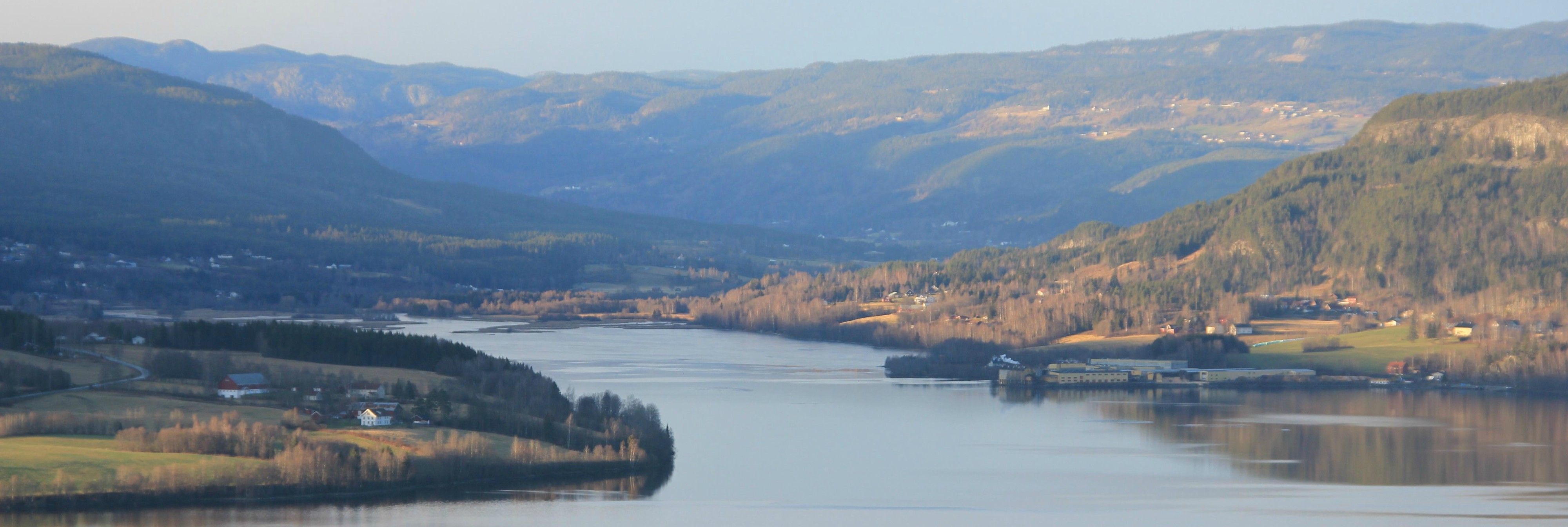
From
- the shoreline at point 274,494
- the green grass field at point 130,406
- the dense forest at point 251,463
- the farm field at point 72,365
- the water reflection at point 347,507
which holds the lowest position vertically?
the water reflection at point 347,507

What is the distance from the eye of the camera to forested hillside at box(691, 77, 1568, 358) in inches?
4380

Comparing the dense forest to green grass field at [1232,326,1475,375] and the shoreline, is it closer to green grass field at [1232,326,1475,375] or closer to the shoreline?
the shoreline

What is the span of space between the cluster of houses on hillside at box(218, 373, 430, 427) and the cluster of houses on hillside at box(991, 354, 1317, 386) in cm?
3954

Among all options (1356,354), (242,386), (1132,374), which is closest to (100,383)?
(242,386)

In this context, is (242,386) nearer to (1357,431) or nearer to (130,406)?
(130,406)

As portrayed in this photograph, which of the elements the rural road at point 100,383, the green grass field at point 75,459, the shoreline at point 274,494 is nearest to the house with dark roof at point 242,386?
the rural road at point 100,383

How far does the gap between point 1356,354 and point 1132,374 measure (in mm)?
11568

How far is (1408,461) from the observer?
207 ft

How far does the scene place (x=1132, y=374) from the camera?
317 feet

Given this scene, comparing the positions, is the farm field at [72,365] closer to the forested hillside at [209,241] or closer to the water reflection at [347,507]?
the water reflection at [347,507]

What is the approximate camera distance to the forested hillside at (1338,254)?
11125 centimetres

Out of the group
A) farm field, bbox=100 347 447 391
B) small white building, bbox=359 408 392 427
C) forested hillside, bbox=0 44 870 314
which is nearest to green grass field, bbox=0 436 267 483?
small white building, bbox=359 408 392 427

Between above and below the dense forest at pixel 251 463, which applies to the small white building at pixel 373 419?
above

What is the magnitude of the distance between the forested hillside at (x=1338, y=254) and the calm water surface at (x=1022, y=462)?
21.0 m
